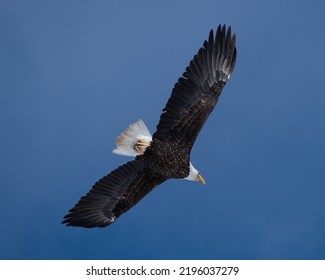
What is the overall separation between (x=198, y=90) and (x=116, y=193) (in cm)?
226

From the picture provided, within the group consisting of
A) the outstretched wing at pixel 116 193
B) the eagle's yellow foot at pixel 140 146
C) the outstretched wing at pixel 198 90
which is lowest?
the outstretched wing at pixel 116 193

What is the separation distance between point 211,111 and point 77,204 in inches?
108

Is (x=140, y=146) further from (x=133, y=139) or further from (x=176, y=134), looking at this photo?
(x=176, y=134)

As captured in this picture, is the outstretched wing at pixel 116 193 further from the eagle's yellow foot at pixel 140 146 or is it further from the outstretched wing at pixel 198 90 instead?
the outstretched wing at pixel 198 90

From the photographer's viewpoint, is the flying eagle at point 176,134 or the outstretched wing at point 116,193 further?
the outstretched wing at point 116,193

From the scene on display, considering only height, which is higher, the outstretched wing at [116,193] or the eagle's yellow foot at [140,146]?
the eagle's yellow foot at [140,146]

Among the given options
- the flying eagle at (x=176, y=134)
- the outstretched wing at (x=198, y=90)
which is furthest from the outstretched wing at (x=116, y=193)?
the outstretched wing at (x=198, y=90)

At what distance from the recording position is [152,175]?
1009 cm

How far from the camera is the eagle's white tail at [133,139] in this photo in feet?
30.9

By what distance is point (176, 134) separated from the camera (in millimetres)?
9562

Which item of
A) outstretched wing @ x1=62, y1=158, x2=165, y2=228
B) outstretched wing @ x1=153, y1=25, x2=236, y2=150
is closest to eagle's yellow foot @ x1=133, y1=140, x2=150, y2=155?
outstretched wing @ x1=153, y1=25, x2=236, y2=150

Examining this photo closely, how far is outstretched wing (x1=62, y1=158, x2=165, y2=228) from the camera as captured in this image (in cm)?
990

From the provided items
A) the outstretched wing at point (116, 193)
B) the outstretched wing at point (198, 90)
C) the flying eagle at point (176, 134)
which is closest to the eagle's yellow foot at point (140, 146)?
the flying eagle at point (176, 134)

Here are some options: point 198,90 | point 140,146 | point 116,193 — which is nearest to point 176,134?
point 140,146
